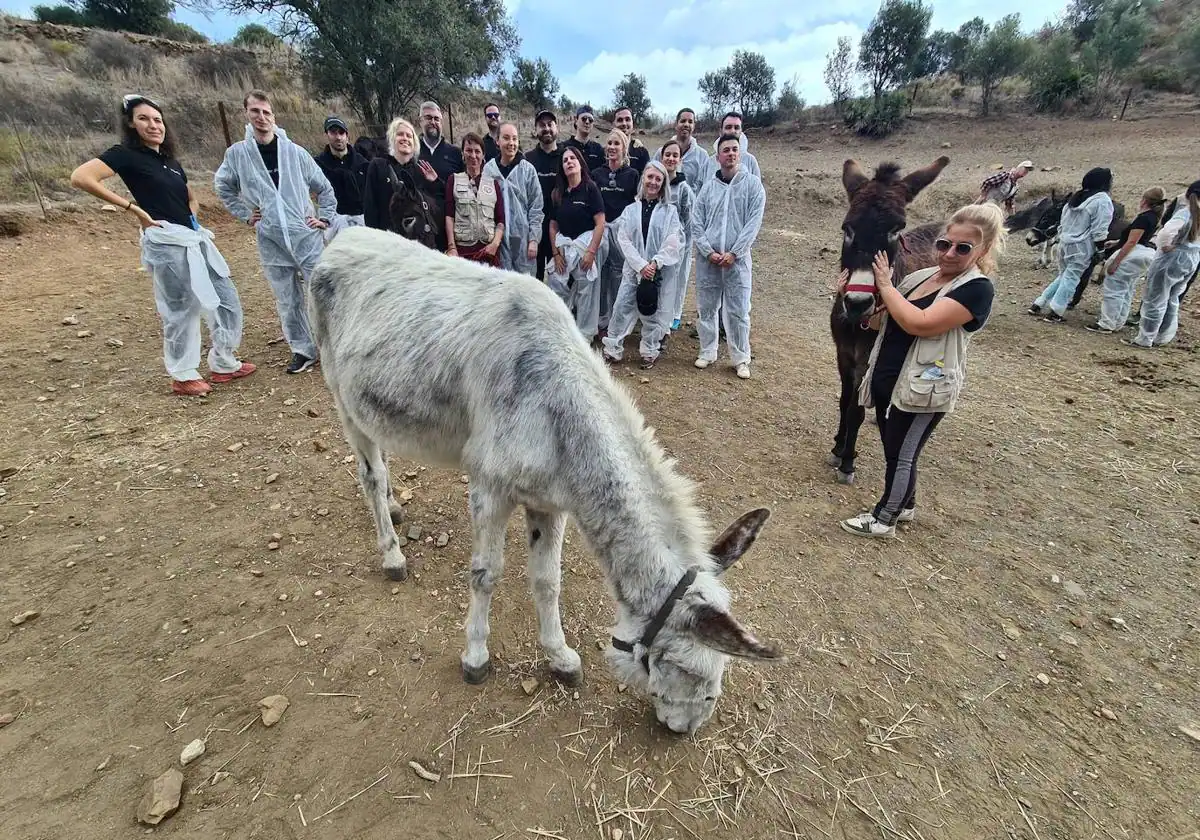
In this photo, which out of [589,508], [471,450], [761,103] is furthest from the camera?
[761,103]

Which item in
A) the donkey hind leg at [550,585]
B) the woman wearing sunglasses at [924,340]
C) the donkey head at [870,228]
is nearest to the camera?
the donkey hind leg at [550,585]

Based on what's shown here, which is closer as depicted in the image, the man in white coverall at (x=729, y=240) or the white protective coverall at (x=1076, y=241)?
the man in white coverall at (x=729, y=240)

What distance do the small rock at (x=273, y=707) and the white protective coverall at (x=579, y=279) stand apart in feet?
16.1

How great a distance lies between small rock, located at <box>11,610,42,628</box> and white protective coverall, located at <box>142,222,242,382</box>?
312cm

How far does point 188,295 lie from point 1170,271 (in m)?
12.6

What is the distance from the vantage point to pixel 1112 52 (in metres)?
26.0

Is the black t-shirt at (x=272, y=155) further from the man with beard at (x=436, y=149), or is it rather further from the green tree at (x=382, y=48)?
the green tree at (x=382, y=48)

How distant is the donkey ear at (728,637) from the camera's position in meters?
1.81

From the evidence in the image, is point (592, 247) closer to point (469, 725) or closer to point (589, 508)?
point (589, 508)

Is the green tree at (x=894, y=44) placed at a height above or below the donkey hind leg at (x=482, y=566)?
above

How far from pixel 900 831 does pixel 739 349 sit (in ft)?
17.0

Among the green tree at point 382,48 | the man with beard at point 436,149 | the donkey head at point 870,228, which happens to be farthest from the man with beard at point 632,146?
the green tree at point 382,48

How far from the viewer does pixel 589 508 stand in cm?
221

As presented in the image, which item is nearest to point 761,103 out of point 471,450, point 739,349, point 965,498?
point 739,349
